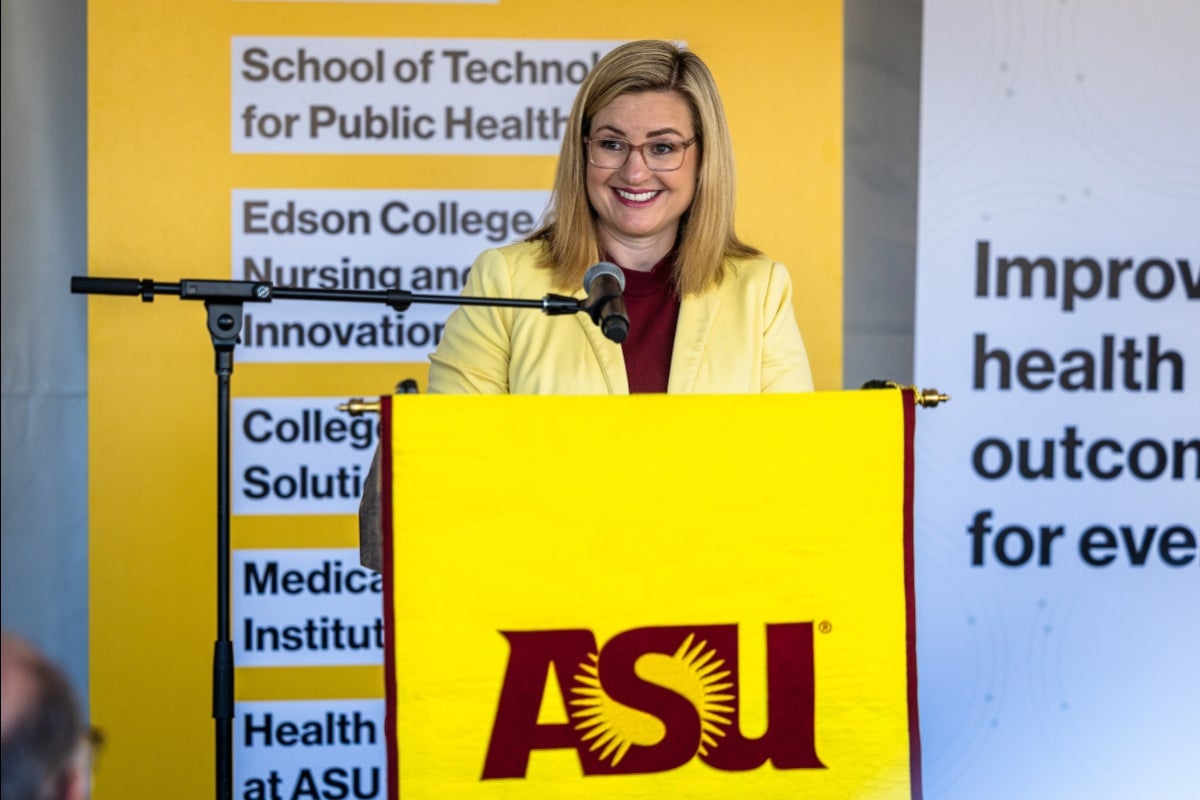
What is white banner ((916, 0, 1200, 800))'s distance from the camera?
130 inches

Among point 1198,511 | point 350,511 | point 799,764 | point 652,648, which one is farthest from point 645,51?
point 1198,511

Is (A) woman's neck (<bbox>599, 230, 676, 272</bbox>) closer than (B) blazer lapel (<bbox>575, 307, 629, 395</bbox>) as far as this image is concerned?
No

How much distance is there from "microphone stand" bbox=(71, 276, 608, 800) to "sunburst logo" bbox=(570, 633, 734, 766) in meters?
0.51

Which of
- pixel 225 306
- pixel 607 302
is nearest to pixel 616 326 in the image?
pixel 607 302

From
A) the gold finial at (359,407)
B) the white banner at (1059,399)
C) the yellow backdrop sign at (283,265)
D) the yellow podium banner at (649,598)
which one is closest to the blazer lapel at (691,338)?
the yellow podium banner at (649,598)

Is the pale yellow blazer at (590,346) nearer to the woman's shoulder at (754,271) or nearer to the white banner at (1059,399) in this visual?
the woman's shoulder at (754,271)

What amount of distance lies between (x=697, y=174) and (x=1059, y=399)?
1.47 m

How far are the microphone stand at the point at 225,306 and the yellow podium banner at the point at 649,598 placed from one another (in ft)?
0.62

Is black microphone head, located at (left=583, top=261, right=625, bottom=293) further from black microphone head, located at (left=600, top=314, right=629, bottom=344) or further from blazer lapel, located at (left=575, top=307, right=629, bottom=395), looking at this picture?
blazer lapel, located at (left=575, top=307, right=629, bottom=395)

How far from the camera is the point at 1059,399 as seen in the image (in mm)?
3318

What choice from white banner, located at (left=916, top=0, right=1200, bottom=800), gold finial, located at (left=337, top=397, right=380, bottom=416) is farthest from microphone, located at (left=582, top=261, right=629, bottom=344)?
white banner, located at (left=916, top=0, right=1200, bottom=800)

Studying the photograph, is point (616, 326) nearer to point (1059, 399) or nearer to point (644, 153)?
point (644, 153)

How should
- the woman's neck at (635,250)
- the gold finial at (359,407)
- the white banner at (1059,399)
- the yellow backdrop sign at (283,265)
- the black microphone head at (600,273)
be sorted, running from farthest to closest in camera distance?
1. the white banner at (1059,399)
2. the yellow backdrop sign at (283,265)
3. the woman's neck at (635,250)
4. the black microphone head at (600,273)
5. the gold finial at (359,407)

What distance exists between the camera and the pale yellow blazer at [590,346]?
7.27 feet
